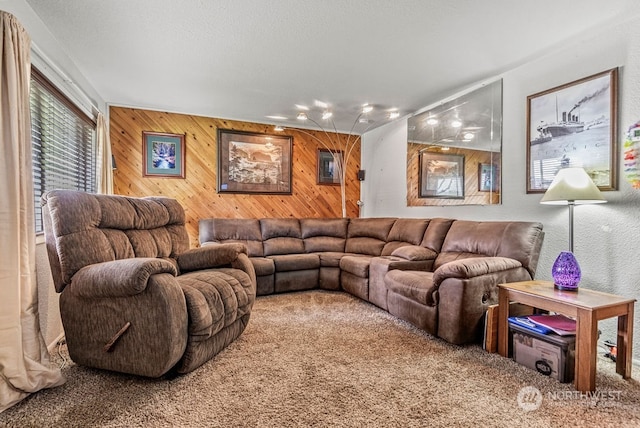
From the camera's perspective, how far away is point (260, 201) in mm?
4676

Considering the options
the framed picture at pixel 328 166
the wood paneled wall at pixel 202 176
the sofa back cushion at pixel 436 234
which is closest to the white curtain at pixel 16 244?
the wood paneled wall at pixel 202 176

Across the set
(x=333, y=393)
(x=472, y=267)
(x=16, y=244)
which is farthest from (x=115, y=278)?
(x=472, y=267)

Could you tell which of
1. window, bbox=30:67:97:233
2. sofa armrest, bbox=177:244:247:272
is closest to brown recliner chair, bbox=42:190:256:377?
sofa armrest, bbox=177:244:247:272

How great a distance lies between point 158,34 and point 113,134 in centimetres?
217

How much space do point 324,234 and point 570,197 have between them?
2.95 meters

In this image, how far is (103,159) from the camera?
3457 mm

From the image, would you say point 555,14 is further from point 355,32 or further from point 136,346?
point 136,346

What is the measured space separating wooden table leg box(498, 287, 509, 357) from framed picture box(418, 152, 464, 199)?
4.82ft

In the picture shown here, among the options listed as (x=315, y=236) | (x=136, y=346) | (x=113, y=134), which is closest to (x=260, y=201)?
(x=315, y=236)

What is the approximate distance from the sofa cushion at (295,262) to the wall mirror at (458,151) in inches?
58.6

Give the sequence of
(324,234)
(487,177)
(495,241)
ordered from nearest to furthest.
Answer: (495,241)
(487,177)
(324,234)

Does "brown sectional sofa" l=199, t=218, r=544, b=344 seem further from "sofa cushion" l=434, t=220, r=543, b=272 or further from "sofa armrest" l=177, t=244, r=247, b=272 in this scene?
"sofa armrest" l=177, t=244, r=247, b=272

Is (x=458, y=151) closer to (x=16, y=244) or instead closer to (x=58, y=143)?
(x=16, y=244)

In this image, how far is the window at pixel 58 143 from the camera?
2.26m
